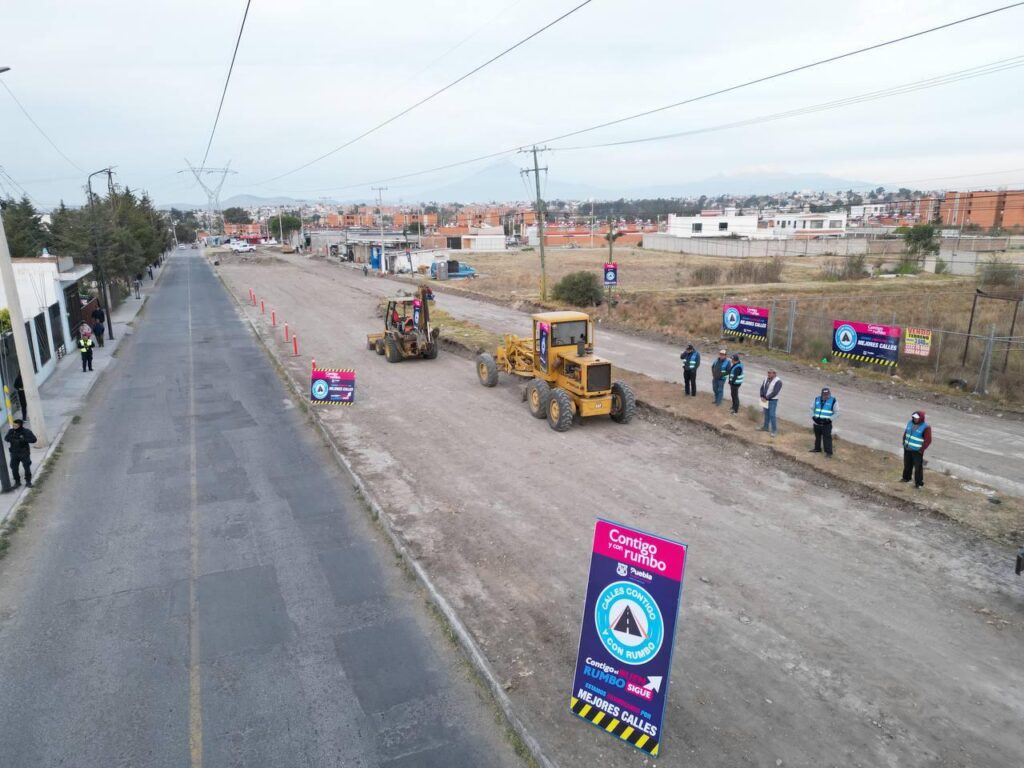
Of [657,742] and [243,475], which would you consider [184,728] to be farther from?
[243,475]

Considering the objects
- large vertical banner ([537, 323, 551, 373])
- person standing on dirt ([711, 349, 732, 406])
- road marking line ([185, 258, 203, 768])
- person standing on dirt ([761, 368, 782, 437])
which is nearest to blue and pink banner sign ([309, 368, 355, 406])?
road marking line ([185, 258, 203, 768])

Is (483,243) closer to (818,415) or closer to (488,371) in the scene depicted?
(488,371)

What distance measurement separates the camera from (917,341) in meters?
20.7

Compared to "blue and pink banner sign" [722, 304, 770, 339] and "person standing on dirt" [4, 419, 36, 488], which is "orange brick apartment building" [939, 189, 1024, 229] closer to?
"blue and pink banner sign" [722, 304, 770, 339]

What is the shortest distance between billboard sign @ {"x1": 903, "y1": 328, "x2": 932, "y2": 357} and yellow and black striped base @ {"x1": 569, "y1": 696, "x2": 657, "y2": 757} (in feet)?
61.9

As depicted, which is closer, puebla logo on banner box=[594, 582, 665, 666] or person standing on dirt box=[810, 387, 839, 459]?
puebla logo on banner box=[594, 582, 665, 666]

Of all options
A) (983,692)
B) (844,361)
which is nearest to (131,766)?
(983,692)

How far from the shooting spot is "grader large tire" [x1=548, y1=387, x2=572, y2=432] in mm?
15891

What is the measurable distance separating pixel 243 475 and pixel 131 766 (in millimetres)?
7726

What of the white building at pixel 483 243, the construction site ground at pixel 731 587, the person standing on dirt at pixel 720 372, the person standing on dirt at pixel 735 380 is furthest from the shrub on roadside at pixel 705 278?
the white building at pixel 483 243

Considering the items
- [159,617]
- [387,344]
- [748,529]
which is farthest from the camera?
[387,344]

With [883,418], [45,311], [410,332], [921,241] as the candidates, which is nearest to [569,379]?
[883,418]

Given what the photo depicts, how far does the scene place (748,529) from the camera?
10945mm

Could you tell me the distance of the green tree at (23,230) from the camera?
1914 inches
